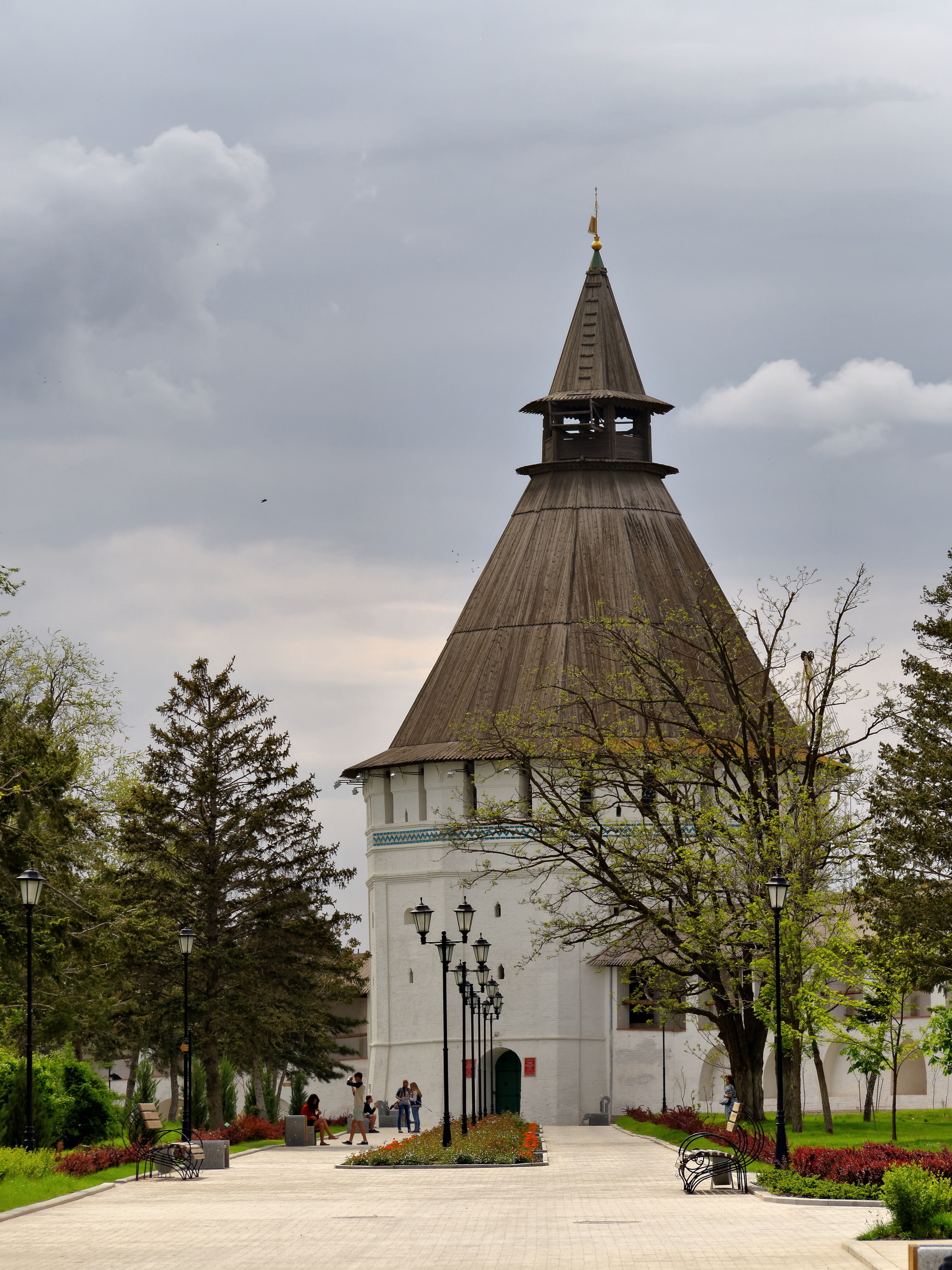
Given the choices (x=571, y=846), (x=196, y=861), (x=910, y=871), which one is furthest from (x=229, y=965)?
(x=910, y=871)

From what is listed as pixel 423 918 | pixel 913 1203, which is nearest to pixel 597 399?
pixel 423 918

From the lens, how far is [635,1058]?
165ft

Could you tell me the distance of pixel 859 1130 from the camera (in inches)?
1559

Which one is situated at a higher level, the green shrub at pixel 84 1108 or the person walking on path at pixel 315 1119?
the green shrub at pixel 84 1108

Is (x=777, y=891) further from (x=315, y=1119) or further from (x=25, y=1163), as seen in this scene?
(x=315, y=1119)

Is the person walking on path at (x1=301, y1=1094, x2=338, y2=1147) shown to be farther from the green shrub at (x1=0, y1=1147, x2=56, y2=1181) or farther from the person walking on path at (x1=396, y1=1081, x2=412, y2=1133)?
the green shrub at (x1=0, y1=1147, x2=56, y2=1181)

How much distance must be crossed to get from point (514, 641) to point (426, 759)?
483 centimetres

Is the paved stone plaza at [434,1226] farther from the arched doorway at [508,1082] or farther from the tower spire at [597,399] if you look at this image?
the tower spire at [597,399]

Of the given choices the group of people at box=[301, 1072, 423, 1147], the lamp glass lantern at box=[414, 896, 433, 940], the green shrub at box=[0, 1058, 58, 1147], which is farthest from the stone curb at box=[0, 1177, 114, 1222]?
the group of people at box=[301, 1072, 423, 1147]

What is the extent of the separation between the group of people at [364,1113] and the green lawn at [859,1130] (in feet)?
17.7

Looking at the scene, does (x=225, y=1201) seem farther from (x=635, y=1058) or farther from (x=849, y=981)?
(x=635, y=1058)

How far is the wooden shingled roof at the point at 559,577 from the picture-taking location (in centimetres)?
5431


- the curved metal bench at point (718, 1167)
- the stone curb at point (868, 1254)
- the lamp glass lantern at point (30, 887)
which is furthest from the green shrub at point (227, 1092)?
the stone curb at point (868, 1254)

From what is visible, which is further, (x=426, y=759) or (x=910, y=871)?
(x=426, y=759)
